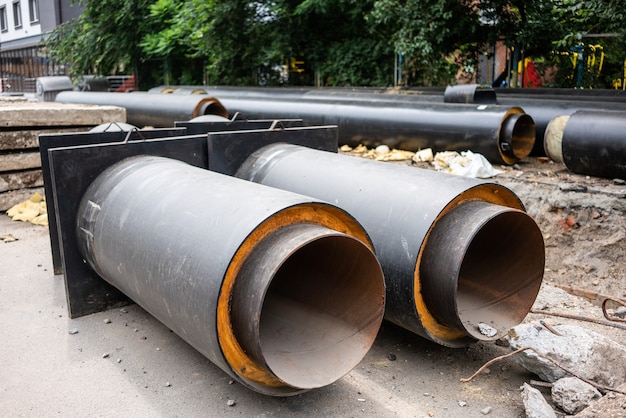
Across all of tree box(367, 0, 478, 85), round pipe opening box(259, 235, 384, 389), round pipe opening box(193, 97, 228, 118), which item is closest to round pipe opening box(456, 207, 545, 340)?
round pipe opening box(259, 235, 384, 389)

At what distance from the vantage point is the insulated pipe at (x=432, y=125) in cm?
615

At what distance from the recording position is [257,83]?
16.8 metres

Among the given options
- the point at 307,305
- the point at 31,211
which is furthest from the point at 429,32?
the point at 307,305

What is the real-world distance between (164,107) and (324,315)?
22.3 feet

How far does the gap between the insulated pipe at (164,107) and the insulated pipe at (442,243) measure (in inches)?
208

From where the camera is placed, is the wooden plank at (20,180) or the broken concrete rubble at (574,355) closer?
the broken concrete rubble at (574,355)

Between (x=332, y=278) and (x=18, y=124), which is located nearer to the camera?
(x=332, y=278)

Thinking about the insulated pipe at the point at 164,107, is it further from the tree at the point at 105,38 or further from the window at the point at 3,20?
the window at the point at 3,20

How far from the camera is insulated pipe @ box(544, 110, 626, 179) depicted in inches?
207

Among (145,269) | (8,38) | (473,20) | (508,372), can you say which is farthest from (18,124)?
(8,38)

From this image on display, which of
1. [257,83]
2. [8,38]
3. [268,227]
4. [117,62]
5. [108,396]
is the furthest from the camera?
[8,38]

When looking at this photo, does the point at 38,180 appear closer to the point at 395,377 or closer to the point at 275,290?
the point at 275,290

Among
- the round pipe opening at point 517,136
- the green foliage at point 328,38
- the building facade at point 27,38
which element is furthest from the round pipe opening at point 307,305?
the building facade at point 27,38

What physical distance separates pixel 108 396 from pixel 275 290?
104 centimetres
